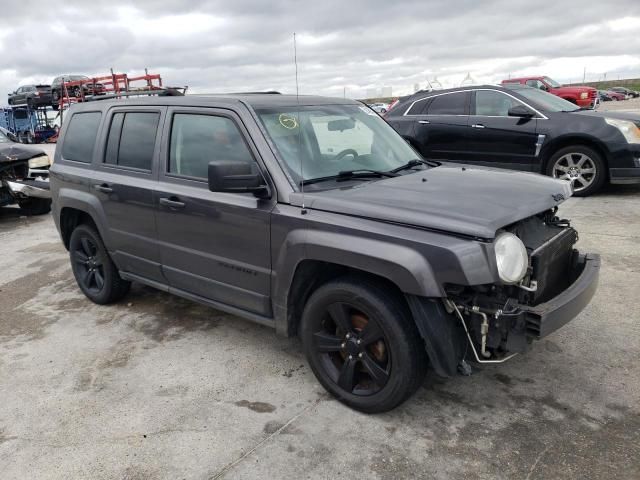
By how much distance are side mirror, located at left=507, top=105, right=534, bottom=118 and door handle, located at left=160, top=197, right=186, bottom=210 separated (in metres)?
5.79

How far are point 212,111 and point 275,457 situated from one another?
2.20 meters

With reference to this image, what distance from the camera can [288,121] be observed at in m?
→ 3.46

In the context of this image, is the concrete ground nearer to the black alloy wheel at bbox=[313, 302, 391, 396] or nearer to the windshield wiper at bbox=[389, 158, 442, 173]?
the black alloy wheel at bbox=[313, 302, 391, 396]

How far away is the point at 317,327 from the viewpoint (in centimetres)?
308

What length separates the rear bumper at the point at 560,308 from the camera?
253 cm

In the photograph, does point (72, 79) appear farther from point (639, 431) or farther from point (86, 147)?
point (639, 431)

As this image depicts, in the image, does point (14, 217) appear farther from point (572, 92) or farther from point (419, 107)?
point (572, 92)

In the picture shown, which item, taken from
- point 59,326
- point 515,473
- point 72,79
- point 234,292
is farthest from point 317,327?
point 72,79

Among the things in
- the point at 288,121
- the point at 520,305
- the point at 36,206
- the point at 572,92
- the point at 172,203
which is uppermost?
A: the point at 572,92

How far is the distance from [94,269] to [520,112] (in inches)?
242

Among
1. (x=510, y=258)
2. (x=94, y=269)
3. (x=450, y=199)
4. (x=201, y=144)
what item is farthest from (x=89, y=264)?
(x=510, y=258)

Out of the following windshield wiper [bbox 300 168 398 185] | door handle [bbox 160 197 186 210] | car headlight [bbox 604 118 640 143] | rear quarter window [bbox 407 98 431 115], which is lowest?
door handle [bbox 160 197 186 210]

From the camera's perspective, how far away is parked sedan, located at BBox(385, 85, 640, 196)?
742 centimetres

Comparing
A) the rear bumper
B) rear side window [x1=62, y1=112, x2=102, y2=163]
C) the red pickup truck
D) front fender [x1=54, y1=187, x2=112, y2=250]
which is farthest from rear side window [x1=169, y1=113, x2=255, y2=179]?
the red pickup truck
